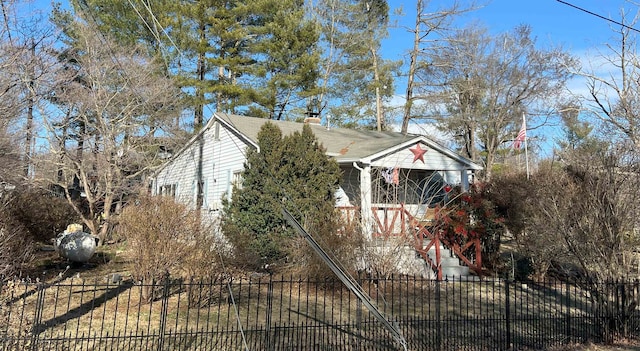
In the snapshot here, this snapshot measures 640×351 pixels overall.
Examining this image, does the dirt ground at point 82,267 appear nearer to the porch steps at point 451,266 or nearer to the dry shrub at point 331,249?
the dry shrub at point 331,249

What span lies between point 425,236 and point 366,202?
76.2 inches

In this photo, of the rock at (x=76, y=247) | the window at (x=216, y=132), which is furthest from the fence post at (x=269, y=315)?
the window at (x=216, y=132)

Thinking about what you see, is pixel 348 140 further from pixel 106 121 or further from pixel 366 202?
pixel 106 121

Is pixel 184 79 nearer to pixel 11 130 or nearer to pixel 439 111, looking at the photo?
pixel 11 130

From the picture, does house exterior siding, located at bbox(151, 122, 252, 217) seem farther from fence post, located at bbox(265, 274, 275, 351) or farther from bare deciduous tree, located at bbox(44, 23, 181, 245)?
fence post, located at bbox(265, 274, 275, 351)

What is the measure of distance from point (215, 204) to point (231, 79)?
10722 mm

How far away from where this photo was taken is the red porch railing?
9422mm

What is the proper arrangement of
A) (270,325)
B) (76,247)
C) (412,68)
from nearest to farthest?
(270,325)
(76,247)
(412,68)

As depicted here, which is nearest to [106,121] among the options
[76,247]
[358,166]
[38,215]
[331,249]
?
[38,215]

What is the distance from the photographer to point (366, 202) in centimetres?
1100

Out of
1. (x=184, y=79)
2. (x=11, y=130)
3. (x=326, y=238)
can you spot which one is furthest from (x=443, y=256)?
(x=184, y=79)

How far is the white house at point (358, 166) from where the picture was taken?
11.6 meters

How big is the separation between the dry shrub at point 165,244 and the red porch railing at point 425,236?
11.3 ft

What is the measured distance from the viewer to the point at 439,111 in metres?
28.2
